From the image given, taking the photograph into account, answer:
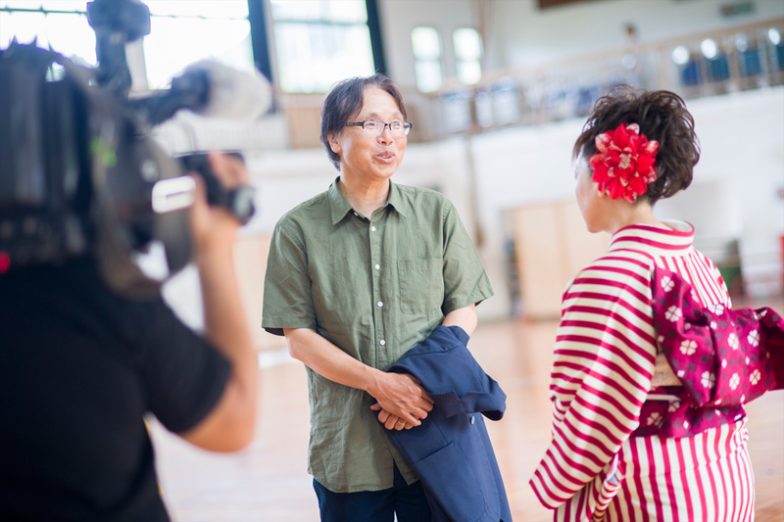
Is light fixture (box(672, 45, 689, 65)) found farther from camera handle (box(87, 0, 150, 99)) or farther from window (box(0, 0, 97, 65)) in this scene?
camera handle (box(87, 0, 150, 99))

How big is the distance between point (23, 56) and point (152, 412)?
17.8 inches

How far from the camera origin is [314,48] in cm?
1619

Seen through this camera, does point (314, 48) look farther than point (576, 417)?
Yes

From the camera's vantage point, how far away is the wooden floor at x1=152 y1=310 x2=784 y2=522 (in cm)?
429

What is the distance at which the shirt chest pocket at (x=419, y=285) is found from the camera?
2133mm

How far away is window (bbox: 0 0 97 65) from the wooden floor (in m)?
1.61

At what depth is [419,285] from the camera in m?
2.15

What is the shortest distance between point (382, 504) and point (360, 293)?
0.51 m

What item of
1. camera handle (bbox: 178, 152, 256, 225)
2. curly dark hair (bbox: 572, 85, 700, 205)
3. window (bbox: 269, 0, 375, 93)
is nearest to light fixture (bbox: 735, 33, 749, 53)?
window (bbox: 269, 0, 375, 93)

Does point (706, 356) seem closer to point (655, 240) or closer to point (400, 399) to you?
point (655, 240)

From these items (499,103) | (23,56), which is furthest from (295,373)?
(23,56)

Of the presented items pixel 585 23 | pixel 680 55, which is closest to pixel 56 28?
pixel 680 55

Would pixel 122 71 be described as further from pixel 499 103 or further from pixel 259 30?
pixel 499 103

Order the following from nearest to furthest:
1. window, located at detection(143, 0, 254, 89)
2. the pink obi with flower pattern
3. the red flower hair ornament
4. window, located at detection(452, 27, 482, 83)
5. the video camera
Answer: the video camera → window, located at detection(143, 0, 254, 89) → the pink obi with flower pattern → the red flower hair ornament → window, located at detection(452, 27, 482, 83)
